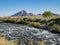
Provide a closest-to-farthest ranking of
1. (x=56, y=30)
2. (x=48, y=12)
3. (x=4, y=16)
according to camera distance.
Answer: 1. (x=56, y=30)
2. (x=4, y=16)
3. (x=48, y=12)

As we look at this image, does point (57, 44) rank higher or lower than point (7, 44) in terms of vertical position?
lower

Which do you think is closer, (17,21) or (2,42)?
(2,42)

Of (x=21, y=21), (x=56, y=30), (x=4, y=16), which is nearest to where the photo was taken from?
(x=56, y=30)

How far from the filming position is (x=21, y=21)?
40031mm

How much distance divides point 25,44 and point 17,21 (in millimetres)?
28410

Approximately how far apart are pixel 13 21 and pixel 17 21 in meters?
1.32

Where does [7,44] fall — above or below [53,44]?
above

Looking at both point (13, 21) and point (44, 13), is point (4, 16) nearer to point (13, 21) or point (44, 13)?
point (13, 21)

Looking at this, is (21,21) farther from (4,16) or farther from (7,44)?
(7,44)

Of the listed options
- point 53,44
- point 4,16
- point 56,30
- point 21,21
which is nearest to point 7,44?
point 53,44

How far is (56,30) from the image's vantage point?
23.0 meters

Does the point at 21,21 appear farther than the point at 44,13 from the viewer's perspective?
No

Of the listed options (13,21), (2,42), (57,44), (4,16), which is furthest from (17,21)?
(2,42)

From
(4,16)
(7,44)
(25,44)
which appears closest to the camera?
(7,44)
